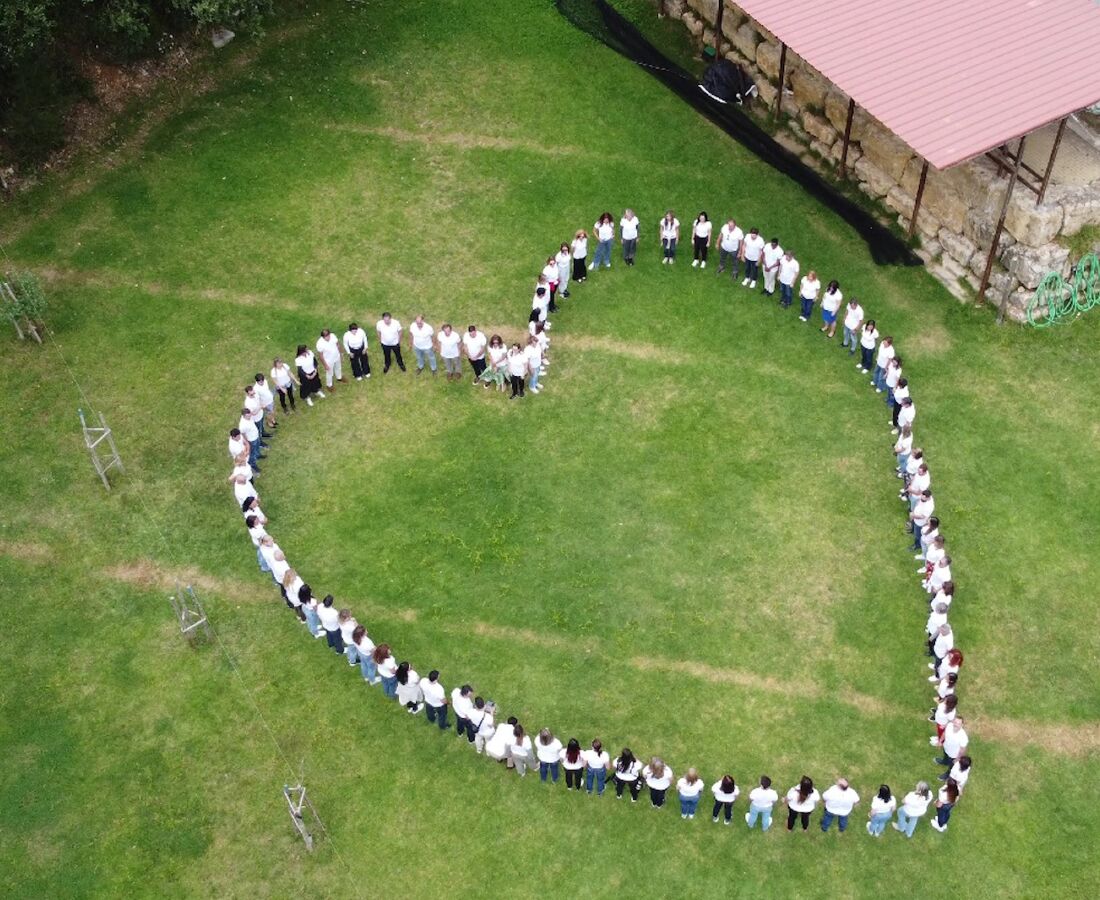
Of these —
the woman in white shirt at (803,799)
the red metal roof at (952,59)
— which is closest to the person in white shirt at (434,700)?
the woman in white shirt at (803,799)

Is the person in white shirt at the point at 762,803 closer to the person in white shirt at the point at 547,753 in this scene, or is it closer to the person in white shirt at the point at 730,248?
the person in white shirt at the point at 547,753

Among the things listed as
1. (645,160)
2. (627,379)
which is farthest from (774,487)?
(645,160)

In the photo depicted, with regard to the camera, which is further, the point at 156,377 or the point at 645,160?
the point at 645,160

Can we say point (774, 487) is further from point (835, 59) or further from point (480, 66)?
point (480, 66)

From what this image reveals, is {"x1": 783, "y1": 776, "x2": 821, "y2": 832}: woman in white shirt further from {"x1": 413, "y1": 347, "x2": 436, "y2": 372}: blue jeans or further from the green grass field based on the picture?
{"x1": 413, "y1": 347, "x2": 436, "y2": 372}: blue jeans

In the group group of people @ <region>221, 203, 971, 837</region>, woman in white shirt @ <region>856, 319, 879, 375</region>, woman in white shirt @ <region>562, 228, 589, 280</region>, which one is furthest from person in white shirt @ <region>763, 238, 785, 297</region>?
woman in white shirt @ <region>562, 228, 589, 280</region>
